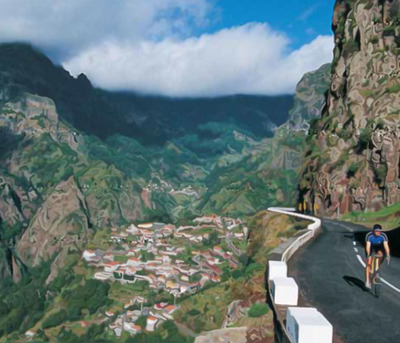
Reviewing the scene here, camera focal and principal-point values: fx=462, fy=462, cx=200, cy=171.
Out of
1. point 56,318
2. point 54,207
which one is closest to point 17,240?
point 54,207

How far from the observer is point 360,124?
194 ft

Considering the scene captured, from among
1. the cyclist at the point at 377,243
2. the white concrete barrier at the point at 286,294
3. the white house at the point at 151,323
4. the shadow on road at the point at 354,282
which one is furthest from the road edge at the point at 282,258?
the white house at the point at 151,323

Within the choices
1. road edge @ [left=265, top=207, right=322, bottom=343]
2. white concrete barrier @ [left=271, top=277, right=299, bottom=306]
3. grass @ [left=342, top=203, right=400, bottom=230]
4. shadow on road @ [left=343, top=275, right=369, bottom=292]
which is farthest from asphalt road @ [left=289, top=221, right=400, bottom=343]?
grass @ [left=342, top=203, right=400, bottom=230]

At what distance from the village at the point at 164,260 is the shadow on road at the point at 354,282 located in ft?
211

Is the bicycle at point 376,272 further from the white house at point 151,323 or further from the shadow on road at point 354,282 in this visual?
the white house at point 151,323

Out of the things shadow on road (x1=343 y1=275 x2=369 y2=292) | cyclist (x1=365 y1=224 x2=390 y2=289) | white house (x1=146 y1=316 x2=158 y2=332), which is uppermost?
cyclist (x1=365 y1=224 x2=390 y2=289)

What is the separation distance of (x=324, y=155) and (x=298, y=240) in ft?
135

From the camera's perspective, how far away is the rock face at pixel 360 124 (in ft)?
172

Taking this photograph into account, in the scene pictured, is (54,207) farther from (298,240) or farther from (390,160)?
(298,240)

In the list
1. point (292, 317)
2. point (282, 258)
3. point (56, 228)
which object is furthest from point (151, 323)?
point (56, 228)

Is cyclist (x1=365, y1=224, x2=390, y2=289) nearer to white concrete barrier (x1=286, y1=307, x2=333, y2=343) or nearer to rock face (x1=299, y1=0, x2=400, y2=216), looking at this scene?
white concrete barrier (x1=286, y1=307, x2=333, y2=343)

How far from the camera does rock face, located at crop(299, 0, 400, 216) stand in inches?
2066

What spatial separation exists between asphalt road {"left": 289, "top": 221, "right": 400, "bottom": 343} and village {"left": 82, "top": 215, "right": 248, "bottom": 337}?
200ft

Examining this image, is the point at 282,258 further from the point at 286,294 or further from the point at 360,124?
the point at 360,124
